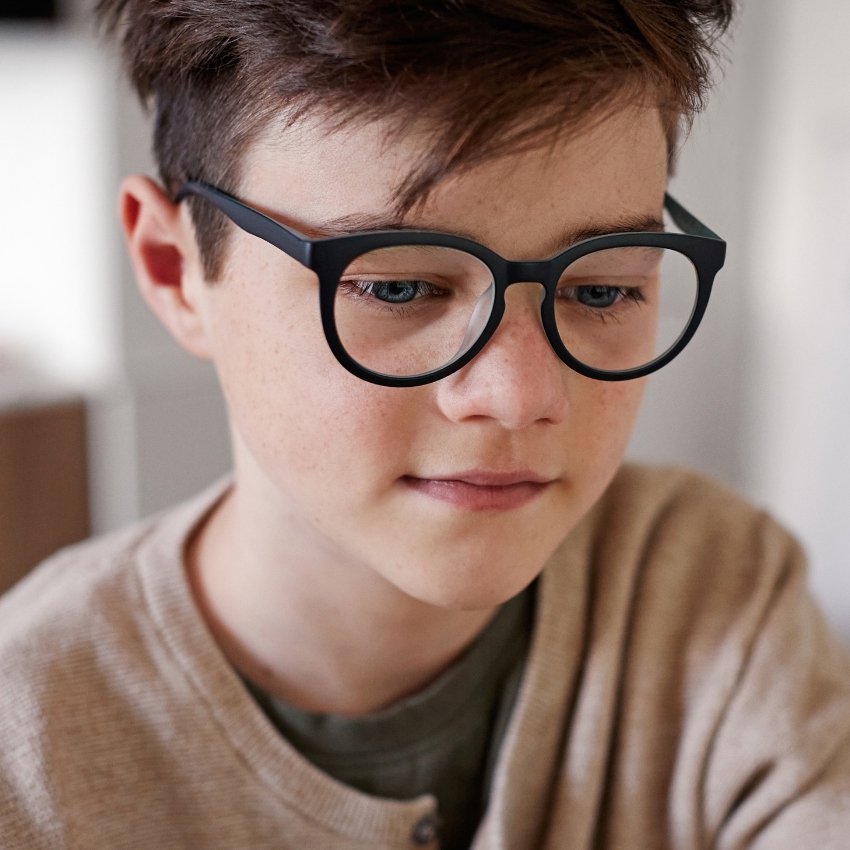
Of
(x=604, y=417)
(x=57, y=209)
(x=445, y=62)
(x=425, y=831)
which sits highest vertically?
(x=445, y=62)

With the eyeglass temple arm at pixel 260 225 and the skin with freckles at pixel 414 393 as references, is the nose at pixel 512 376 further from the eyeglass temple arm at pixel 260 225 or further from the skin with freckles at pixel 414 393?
the eyeglass temple arm at pixel 260 225

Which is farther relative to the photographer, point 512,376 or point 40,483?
point 40,483

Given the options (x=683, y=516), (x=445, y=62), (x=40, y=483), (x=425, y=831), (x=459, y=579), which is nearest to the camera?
(x=445, y=62)

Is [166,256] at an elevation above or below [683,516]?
above

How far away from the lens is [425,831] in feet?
3.13

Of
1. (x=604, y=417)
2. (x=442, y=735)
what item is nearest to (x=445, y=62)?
(x=604, y=417)

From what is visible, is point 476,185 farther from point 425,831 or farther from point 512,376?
point 425,831

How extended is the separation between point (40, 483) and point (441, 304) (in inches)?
75.3

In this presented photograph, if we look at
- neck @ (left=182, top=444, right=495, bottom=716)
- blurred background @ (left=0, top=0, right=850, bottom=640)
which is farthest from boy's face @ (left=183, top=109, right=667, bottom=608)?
blurred background @ (left=0, top=0, right=850, bottom=640)

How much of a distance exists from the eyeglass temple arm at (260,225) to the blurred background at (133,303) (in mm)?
1545

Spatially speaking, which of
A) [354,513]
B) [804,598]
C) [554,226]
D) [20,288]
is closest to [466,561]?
[354,513]

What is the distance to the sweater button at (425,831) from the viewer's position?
95 cm

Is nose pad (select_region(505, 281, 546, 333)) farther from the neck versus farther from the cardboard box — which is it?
the cardboard box

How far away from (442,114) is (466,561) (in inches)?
14.0
